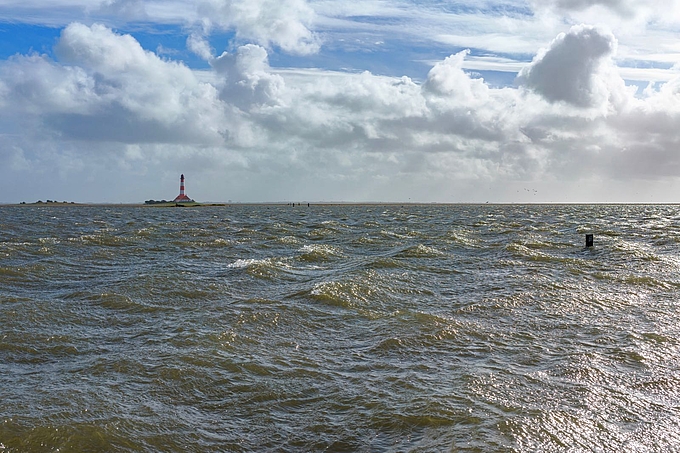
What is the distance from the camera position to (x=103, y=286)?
16797 mm

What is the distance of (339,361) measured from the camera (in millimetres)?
9617

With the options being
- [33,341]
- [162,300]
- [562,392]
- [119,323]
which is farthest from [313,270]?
[562,392]

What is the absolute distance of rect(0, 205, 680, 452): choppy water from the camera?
670cm

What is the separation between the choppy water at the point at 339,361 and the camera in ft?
22.0

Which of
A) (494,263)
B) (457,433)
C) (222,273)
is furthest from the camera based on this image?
(494,263)


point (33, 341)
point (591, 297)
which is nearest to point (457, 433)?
point (33, 341)

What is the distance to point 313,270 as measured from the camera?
69.6 feet

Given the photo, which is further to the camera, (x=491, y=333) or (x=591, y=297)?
(x=591, y=297)

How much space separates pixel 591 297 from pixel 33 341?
14.1 meters

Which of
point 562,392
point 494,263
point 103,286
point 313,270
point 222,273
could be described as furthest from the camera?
point 494,263

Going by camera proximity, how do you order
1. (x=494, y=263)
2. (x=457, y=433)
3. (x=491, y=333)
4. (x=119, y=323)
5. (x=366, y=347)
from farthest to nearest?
(x=494, y=263)
(x=119, y=323)
(x=491, y=333)
(x=366, y=347)
(x=457, y=433)

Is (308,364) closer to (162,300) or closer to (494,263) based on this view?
(162,300)

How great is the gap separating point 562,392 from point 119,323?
374 inches

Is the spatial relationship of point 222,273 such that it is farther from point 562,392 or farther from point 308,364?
point 562,392
